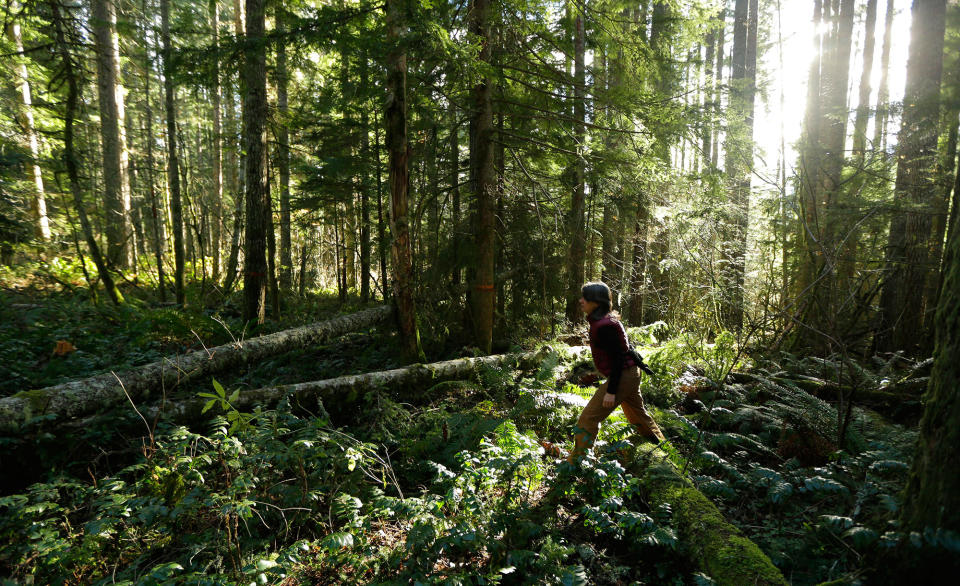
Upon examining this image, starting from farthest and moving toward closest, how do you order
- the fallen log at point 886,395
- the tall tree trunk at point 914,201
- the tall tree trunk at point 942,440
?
the tall tree trunk at point 914,201, the fallen log at point 886,395, the tall tree trunk at point 942,440

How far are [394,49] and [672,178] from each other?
5.95 meters

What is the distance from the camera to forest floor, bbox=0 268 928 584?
2.94 metres

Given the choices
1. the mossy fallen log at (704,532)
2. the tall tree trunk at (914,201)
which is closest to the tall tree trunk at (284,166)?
the mossy fallen log at (704,532)

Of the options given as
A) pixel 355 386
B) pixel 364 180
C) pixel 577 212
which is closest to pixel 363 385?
pixel 355 386

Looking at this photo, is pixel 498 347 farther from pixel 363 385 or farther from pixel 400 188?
pixel 400 188

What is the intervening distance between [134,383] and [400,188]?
445 cm

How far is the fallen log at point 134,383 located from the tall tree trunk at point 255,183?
6.81ft

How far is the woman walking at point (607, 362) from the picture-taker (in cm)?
439

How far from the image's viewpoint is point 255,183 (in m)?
8.51

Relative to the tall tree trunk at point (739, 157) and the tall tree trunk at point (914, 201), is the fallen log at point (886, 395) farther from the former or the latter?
the tall tree trunk at point (914, 201)

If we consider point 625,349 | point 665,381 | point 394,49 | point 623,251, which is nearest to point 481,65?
point 394,49

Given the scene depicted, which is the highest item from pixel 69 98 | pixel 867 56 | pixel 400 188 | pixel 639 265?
pixel 867 56

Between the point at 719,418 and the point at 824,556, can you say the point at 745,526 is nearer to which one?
the point at 824,556

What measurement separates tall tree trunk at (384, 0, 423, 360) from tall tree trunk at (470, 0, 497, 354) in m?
1.47
